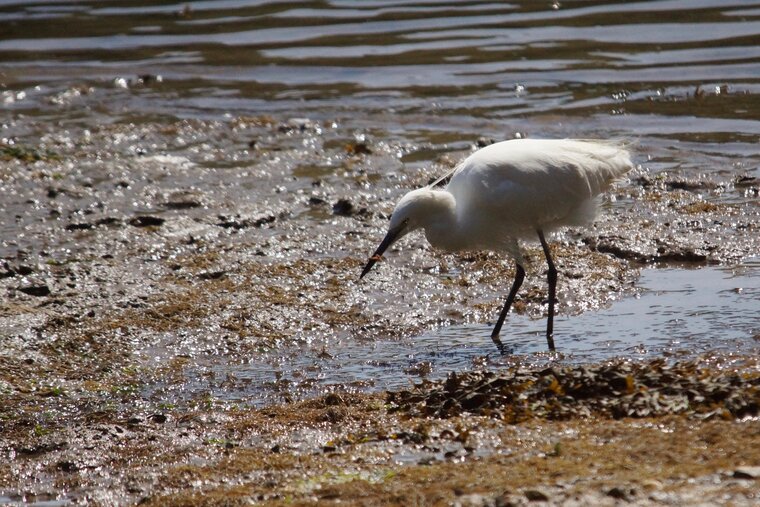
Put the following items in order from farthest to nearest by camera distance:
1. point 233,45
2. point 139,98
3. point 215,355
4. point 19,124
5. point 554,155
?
point 233,45 < point 139,98 < point 19,124 < point 554,155 < point 215,355

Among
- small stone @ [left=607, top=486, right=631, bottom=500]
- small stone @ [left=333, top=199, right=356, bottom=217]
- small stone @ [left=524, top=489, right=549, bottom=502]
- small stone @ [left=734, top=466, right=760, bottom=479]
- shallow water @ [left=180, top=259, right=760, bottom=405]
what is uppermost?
small stone @ [left=734, top=466, right=760, bottom=479]

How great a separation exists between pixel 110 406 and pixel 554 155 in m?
3.03

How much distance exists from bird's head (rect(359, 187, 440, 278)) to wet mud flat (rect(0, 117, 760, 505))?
0.52 meters

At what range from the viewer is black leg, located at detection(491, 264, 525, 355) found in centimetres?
616

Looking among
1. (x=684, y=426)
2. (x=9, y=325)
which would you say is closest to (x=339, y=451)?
(x=684, y=426)

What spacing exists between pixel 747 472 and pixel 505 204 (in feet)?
9.61

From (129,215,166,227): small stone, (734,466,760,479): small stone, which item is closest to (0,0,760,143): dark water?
(129,215,166,227): small stone

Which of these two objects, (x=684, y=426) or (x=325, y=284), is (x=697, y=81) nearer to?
(x=325, y=284)

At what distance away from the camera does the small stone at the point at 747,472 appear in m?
3.54

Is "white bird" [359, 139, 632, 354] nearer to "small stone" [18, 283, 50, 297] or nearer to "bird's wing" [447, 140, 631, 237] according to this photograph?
"bird's wing" [447, 140, 631, 237]

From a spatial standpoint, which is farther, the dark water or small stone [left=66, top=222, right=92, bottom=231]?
the dark water

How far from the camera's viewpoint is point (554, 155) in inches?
260

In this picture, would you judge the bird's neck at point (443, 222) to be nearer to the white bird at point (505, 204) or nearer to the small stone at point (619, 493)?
the white bird at point (505, 204)

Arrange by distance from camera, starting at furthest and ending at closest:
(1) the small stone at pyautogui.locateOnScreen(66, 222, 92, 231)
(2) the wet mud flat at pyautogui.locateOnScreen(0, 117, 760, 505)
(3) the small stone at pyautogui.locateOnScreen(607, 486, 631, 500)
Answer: (1) the small stone at pyautogui.locateOnScreen(66, 222, 92, 231), (2) the wet mud flat at pyautogui.locateOnScreen(0, 117, 760, 505), (3) the small stone at pyautogui.locateOnScreen(607, 486, 631, 500)
